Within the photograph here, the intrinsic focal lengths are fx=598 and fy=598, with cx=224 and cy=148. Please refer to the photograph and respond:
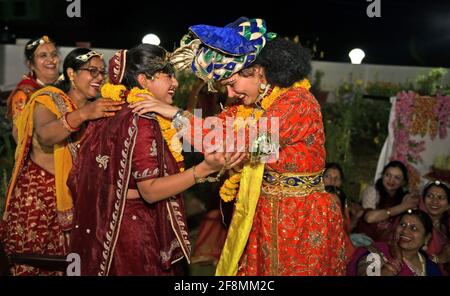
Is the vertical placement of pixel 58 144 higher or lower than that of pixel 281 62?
lower

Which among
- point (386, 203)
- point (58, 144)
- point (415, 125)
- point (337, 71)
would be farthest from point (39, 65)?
point (337, 71)

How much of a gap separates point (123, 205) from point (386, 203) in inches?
133

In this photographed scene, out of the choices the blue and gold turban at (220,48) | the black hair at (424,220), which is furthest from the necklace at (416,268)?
the blue and gold turban at (220,48)

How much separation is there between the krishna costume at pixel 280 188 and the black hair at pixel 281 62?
38 millimetres

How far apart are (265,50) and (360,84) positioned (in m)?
8.80

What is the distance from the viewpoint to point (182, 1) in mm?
16641

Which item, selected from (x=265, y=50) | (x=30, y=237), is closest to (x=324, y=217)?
(x=265, y=50)

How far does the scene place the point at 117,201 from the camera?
2770 millimetres

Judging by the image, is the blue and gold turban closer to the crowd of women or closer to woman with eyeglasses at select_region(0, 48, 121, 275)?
the crowd of women

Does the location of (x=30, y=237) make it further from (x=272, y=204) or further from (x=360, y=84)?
(x=360, y=84)

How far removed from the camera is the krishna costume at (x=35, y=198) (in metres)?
3.85

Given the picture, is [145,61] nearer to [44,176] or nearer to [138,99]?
[138,99]

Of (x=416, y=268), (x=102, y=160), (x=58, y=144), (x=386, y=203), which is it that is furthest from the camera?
(x=386, y=203)

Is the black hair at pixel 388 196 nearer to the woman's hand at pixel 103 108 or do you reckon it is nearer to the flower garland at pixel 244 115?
the flower garland at pixel 244 115
